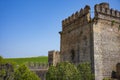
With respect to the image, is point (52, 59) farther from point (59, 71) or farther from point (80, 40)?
point (59, 71)

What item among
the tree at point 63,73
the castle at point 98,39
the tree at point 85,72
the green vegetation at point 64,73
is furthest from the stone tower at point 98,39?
the tree at point 63,73

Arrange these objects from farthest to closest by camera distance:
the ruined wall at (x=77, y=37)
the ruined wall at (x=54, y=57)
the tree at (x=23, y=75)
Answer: the ruined wall at (x=54, y=57) < the ruined wall at (x=77, y=37) < the tree at (x=23, y=75)

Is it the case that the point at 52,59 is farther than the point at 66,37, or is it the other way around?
the point at 52,59

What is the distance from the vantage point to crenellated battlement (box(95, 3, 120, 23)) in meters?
19.0

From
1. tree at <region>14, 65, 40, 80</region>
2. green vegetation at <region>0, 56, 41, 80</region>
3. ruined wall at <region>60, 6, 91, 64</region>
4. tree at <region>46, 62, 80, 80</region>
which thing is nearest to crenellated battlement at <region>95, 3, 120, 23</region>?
ruined wall at <region>60, 6, 91, 64</region>

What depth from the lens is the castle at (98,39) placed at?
59.7 feet

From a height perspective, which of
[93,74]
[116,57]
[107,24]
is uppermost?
[107,24]

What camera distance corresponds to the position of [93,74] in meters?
17.2

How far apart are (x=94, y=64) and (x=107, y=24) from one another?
4.34 m

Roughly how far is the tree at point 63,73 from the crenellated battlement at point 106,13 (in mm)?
6379

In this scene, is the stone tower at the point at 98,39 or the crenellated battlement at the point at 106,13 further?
the crenellated battlement at the point at 106,13

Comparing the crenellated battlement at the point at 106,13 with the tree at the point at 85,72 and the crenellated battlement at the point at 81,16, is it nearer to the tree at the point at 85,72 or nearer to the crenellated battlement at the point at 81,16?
the crenellated battlement at the point at 81,16

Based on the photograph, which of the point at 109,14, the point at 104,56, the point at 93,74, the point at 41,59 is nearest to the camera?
the point at 93,74

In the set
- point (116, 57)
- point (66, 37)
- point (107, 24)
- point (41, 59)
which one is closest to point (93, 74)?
point (116, 57)
